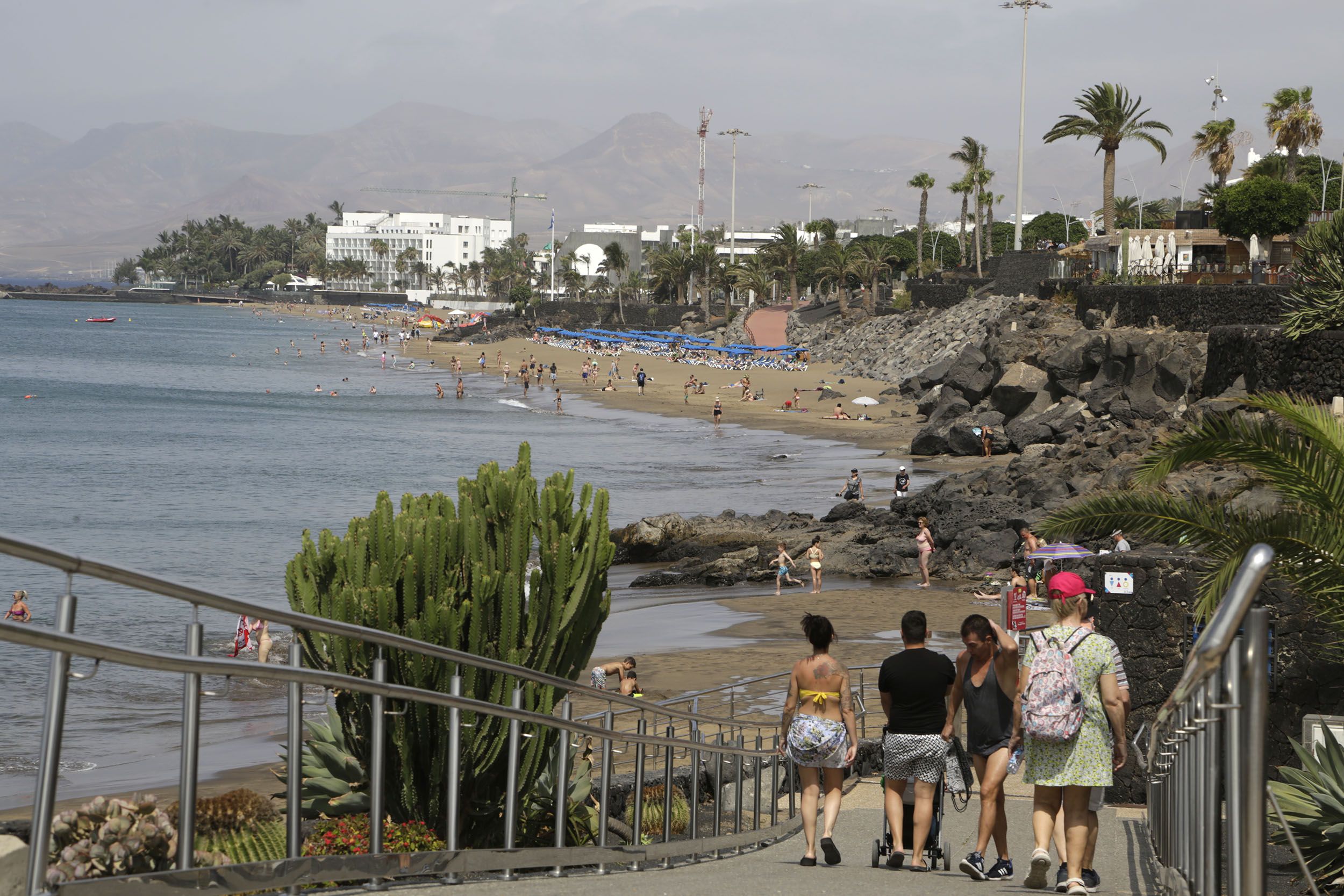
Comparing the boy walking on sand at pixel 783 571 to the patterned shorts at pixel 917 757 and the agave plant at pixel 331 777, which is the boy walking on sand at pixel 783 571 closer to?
the patterned shorts at pixel 917 757

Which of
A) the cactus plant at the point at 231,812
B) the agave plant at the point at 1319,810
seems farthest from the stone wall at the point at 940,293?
the cactus plant at the point at 231,812

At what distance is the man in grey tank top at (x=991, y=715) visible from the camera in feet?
22.0

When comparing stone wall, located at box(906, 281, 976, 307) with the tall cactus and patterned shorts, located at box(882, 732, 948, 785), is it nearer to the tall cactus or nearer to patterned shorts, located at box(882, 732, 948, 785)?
the tall cactus

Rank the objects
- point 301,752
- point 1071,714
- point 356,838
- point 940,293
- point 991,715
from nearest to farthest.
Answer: point 301,752 → point 356,838 → point 1071,714 → point 991,715 → point 940,293

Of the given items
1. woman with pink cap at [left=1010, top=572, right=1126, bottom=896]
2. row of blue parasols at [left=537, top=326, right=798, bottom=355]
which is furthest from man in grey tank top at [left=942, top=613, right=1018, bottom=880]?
row of blue parasols at [left=537, top=326, right=798, bottom=355]

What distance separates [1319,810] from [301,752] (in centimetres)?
447

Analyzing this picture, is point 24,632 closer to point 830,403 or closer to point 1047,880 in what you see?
point 1047,880

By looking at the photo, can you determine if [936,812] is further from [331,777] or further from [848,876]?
[331,777]

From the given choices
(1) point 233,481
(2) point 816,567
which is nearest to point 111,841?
(2) point 816,567

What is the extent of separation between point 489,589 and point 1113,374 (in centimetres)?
3210

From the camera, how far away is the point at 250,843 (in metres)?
4.52

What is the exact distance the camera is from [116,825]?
3654mm

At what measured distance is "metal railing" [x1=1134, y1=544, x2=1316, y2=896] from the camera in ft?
8.68

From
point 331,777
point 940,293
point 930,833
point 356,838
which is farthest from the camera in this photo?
point 940,293
